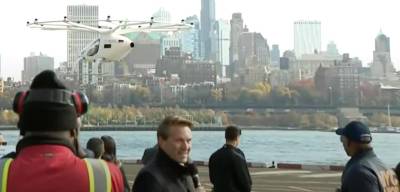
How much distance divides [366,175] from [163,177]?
172cm

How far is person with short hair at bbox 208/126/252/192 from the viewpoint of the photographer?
720 centimetres

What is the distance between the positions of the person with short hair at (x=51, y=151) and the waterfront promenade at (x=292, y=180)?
46.2 ft

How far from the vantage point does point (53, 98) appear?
2.37 m

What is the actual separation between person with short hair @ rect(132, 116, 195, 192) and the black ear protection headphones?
143 cm

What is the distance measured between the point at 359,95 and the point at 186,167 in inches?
6569

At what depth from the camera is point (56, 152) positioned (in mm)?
2348

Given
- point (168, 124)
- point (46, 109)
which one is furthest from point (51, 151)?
point (168, 124)

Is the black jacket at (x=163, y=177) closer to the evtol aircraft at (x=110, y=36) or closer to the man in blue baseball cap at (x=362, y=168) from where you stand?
the man in blue baseball cap at (x=362, y=168)

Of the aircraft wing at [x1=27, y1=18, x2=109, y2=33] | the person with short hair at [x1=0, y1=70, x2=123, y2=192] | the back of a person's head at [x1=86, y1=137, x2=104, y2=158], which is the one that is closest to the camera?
the person with short hair at [x1=0, y1=70, x2=123, y2=192]

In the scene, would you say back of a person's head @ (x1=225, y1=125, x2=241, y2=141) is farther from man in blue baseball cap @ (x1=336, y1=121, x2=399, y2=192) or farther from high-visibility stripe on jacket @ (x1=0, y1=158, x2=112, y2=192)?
high-visibility stripe on jacket @ (x1=0, y1=158, x2=112, y2=192)

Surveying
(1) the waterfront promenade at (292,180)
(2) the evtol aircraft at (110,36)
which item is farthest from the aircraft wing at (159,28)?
(1) the waterfront promenade at (292,180)

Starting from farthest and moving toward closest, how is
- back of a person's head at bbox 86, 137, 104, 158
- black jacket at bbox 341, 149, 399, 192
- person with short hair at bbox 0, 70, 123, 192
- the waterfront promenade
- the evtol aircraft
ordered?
1. the evtol aircraft
2. the waterfront promenade
3. back of a person's head at bbox 86, 137, 104, 158
4. black jacket at bbox 341, 149, 399, 192
5. person with short hair at bbox 0, 70, 123, 192

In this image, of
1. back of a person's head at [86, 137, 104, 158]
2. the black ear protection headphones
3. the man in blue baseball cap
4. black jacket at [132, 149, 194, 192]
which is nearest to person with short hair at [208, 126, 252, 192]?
back of a person's head at [86, 137, 104, 158]

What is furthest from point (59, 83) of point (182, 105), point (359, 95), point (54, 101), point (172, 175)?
point (359, 95)
